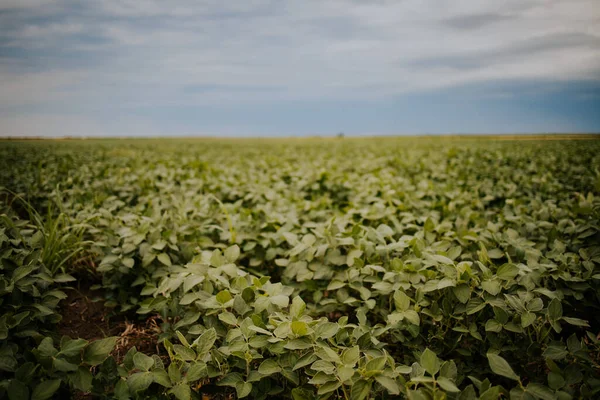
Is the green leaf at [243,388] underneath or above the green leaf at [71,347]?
underneath

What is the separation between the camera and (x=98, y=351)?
137 cm

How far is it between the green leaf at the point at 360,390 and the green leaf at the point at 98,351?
3.15 ft

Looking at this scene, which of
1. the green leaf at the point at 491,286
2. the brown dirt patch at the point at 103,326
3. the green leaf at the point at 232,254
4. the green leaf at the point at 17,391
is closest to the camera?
the green leaf at the point at 17,391

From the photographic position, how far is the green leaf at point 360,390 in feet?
4.15

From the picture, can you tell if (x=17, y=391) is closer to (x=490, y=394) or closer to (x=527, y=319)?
(x=490, y=394)

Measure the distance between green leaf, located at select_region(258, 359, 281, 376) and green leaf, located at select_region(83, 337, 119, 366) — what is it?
0.60m

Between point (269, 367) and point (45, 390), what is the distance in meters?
0.80

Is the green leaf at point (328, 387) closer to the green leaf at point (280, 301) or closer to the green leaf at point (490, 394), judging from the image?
the green leaf at point (280, 301)

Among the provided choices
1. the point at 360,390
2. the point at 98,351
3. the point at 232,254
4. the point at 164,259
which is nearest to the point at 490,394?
the point at 360,390

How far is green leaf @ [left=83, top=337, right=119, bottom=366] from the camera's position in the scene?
1.36m

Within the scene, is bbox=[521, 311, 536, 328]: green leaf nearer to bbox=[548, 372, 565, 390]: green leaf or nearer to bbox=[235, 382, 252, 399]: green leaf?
bbox=[548, 372, 565, 390]: green leaf

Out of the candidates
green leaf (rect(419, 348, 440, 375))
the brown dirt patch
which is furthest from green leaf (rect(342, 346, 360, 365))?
the brown dirt patch

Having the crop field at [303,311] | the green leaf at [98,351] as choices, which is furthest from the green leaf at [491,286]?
the green leaf at [98,351]

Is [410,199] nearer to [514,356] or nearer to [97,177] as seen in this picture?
[514,356]
